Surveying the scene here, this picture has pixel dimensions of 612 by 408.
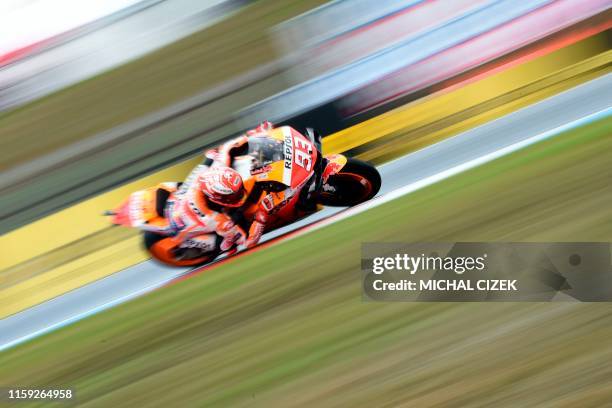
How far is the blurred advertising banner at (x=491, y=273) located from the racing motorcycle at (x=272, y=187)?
0.87m

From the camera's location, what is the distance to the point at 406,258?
718 cm

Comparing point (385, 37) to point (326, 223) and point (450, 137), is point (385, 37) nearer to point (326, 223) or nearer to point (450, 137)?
point (450, 137)

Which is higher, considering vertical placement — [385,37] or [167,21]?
[167,21]

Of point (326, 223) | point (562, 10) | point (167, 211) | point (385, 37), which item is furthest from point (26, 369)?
point (562, 10)

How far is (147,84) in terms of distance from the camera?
29.8 ft

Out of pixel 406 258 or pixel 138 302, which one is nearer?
pixel 406 258

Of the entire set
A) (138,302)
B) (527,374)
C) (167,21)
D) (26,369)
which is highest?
(167,21)

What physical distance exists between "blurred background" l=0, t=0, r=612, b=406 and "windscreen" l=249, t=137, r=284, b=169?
3.67 feet

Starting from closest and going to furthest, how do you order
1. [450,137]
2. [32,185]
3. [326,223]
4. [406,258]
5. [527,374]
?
[527,374]
[406,258]
[326,223]
[450,137]
[32,185]

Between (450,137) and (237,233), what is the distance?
2.82 meters

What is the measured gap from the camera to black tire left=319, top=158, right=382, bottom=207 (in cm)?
747

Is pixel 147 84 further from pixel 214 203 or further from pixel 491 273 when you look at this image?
pixel 491 273

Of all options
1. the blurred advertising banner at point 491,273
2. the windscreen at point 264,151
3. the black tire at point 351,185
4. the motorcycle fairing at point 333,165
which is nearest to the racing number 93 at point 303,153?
the windscreen at point 264,151

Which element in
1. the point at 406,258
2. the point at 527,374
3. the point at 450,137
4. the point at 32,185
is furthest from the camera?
the point at 32,185
